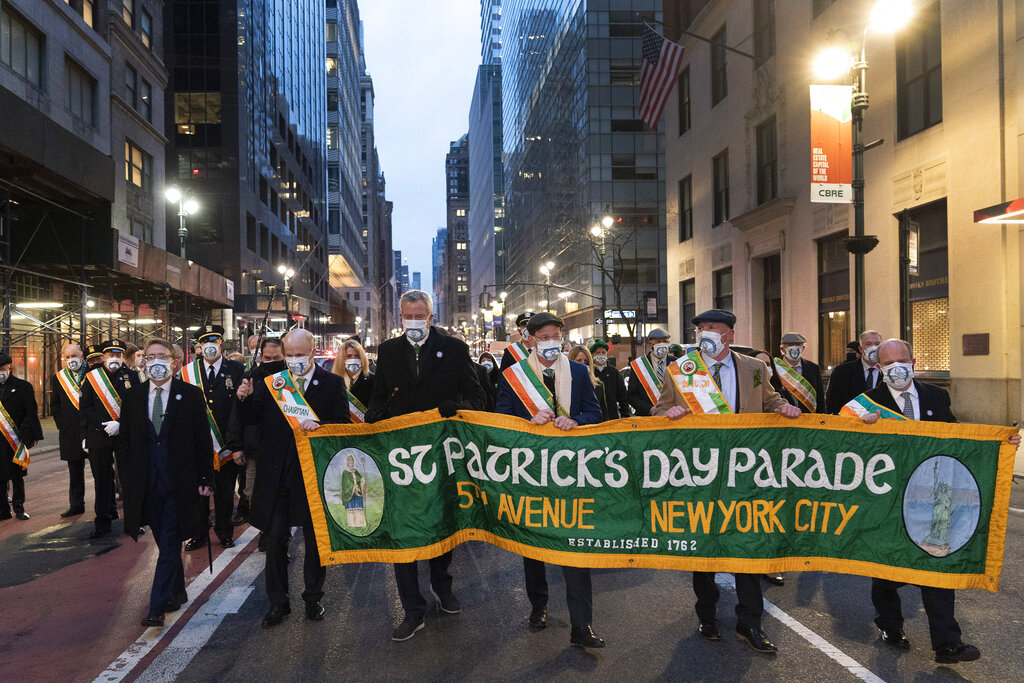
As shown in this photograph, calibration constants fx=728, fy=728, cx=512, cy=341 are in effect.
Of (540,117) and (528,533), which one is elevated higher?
(540,117)

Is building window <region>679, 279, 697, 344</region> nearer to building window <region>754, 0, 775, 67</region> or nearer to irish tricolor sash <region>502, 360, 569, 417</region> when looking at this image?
building window <region>754, 0, 775, 67</region>

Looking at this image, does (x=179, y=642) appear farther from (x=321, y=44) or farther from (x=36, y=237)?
(x=321, y=44)

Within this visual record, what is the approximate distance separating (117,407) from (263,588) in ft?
12.7

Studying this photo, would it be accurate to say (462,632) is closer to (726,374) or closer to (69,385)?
(726,374)

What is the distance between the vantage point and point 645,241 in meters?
60.6

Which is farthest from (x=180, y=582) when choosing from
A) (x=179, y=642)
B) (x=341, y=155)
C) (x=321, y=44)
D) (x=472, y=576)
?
(x=341, y=155)

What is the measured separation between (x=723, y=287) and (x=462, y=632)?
26.9 metres

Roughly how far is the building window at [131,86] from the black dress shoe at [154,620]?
30.5 meters

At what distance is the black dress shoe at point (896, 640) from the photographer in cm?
470

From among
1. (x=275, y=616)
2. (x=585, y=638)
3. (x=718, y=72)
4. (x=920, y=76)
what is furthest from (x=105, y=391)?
(x=718, y=72)

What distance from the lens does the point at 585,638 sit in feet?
15.5

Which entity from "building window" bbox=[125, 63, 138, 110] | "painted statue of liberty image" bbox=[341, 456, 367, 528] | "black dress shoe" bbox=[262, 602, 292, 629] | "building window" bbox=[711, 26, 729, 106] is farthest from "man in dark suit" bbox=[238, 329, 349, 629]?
"building window" bbox=[125, 63, 138, 110]

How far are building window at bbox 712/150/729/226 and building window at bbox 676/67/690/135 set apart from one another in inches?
159

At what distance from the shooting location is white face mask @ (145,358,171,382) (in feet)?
18.9
